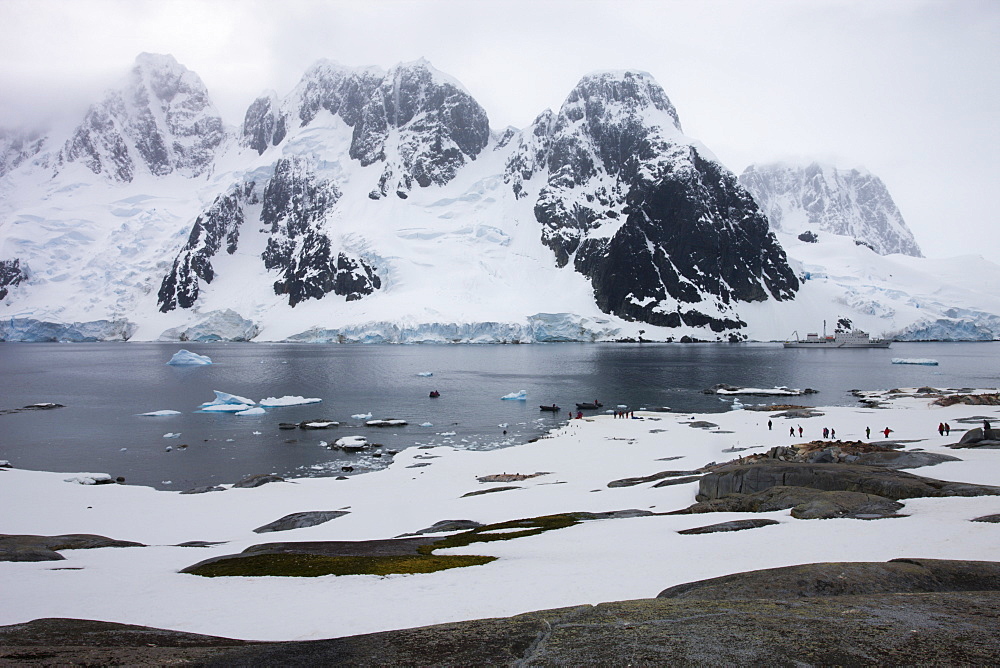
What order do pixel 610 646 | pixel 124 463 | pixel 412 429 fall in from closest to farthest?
pixel 610 646
pixel 124 463
pixel 412 429

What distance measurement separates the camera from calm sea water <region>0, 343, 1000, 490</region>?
49656 mm

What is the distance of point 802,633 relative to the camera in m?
8.03

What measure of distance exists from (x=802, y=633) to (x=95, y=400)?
9314 cm

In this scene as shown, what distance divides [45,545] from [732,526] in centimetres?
2348

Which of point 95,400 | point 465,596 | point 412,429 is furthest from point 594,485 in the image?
point 95,400

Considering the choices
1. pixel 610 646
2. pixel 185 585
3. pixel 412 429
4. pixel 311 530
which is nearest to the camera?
pixel 610 646

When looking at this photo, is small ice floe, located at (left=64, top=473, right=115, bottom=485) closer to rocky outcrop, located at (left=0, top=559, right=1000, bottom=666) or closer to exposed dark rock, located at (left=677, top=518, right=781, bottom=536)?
rocky outcrop, located at (left=0, top=559, right=1000, bottom=666)

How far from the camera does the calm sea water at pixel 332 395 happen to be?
49.7m

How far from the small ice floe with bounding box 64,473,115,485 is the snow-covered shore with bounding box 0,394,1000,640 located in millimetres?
975

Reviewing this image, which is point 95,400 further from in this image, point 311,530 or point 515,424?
point 311,530

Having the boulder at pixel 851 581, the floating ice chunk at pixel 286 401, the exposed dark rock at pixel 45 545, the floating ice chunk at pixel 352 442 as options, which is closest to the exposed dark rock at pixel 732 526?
the boulder at pixel 851 581

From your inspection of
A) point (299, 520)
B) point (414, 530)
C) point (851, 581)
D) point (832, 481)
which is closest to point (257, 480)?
point (299, 520)

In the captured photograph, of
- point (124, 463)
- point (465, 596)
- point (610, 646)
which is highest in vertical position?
point (610, 646)

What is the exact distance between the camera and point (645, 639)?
8133 millimetres
